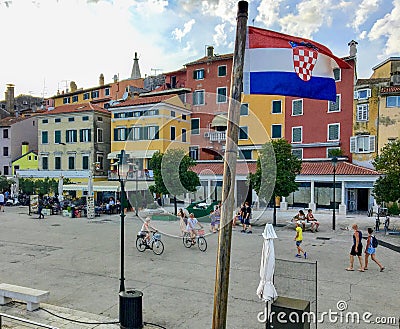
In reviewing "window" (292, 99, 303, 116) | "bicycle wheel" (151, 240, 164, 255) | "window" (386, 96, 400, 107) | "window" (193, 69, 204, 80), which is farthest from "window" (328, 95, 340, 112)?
"bicycle wheel" (151, 240, 164, 255)

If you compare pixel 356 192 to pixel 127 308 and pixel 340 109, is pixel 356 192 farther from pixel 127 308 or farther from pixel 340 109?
pixel 127 308

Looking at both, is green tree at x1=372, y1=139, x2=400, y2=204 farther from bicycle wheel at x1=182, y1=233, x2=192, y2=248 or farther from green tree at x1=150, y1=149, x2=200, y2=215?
green tree at x1=150, y1=149, x2=200, y2=215

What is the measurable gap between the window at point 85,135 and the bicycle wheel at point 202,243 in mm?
26610

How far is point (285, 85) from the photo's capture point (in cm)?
665

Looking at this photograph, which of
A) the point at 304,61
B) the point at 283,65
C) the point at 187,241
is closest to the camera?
the point at 283,65

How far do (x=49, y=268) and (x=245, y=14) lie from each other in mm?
10655

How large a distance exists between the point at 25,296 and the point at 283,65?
7.47 meters

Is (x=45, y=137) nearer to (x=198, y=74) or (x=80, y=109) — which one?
(x=80, y=109)

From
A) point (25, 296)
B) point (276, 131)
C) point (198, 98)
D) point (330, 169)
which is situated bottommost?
point (25, 296)

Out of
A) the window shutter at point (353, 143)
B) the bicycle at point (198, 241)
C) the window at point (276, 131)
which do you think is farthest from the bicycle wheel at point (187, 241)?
the window at point (276, 131)

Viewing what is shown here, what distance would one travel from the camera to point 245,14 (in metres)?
5.43

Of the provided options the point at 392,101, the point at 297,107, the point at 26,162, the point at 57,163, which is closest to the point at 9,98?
the point at 26,162

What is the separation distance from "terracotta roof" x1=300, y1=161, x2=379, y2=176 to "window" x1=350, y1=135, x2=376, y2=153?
1401mm

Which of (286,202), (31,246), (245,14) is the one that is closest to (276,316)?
(245,14)
